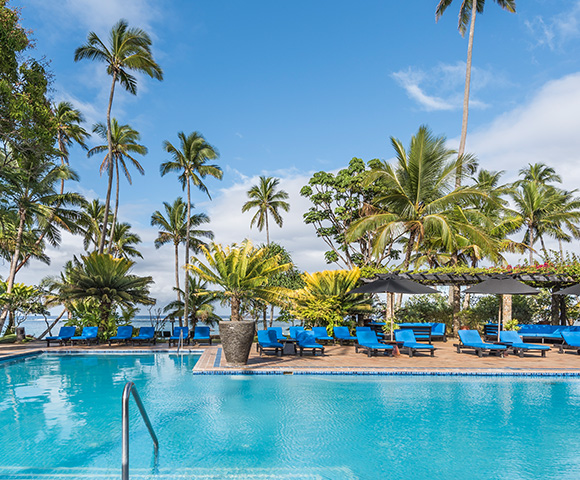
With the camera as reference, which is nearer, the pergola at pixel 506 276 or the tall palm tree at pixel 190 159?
the pergola at pixel 506 276

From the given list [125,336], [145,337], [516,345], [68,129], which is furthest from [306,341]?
[68,129]

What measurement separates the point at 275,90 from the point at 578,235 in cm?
3223

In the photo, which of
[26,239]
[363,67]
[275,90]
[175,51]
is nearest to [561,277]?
[363,67]

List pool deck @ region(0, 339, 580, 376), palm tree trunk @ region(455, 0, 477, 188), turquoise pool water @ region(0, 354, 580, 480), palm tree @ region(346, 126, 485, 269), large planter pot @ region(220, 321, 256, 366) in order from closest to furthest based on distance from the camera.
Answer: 1. turquoise pool water @ region(0, 354, 580, 480)
2. pool deck @ region(0, 339, 580, 376)
3. large planter pot @ region(220, 321, 256, 366)
4. palm tree @ region(346, 126, 485, 269)
5. palm tree trunk @ region(455, 0, 477, 188)

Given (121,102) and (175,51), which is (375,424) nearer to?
(175,51)

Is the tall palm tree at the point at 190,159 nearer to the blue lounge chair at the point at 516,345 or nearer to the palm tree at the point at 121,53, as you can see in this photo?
the palm tree at the point at 121,53

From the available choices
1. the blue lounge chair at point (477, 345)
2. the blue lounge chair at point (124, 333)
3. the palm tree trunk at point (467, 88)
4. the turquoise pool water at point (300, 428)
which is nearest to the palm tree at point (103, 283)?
the blue lounge chair at point (124, 333)

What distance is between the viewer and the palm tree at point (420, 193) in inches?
701

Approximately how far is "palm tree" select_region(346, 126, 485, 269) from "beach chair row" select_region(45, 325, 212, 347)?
8.04m

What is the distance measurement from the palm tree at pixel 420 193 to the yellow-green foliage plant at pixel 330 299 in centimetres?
225

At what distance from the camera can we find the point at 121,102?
23.1 m

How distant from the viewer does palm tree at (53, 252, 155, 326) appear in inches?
675

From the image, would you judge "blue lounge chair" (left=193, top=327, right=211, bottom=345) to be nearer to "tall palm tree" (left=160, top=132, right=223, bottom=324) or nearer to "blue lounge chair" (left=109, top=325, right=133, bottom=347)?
"blue lounge chair" (left=109, top=325, right=133, bottom=347)

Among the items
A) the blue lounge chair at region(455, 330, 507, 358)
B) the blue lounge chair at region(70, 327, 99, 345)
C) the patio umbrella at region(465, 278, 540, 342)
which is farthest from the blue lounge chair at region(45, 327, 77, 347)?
the patio umbrella at region(465, 278, 540, 342)
